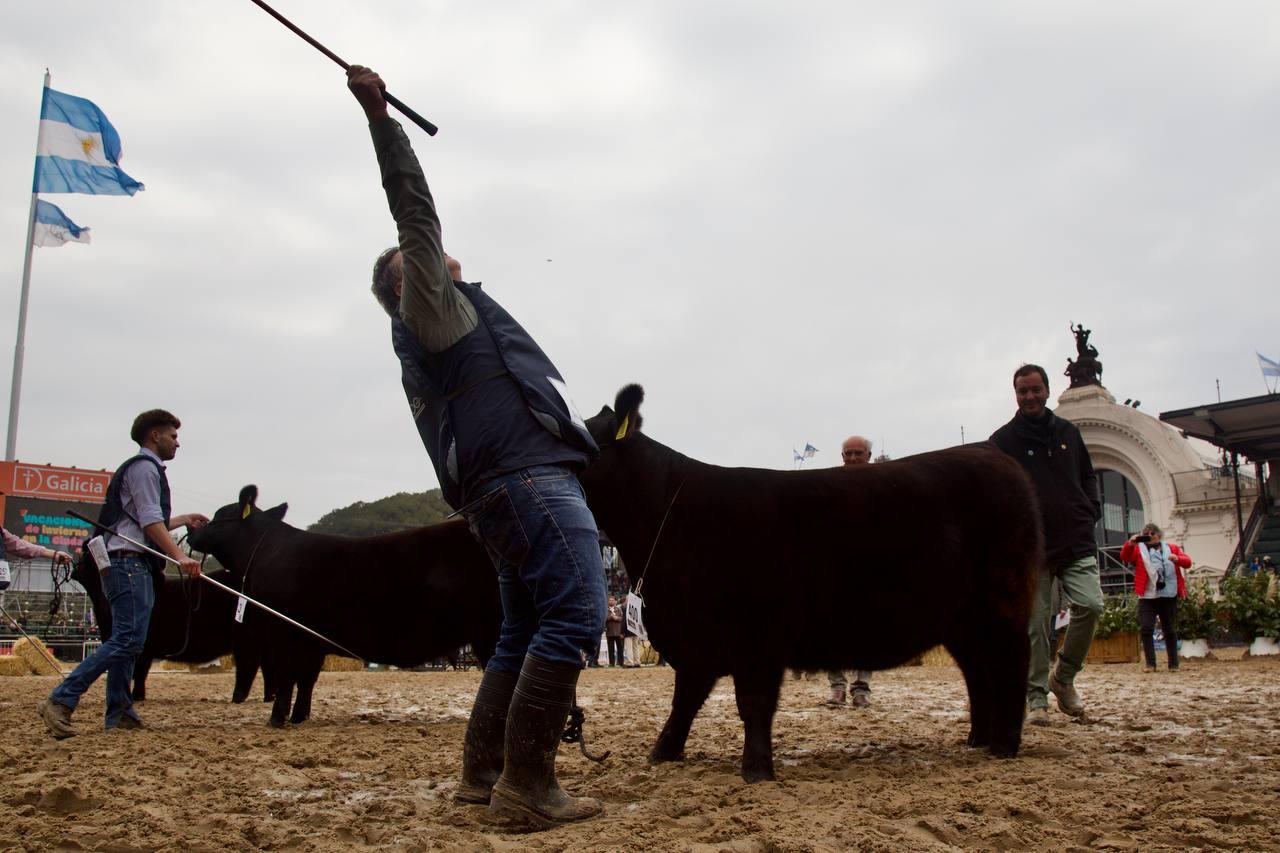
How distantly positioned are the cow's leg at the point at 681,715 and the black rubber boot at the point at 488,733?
108cm

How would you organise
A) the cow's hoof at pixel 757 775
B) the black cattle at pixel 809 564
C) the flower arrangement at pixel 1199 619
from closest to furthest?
the cow's hoof at pixel 757 775 → the black cattle at pixel 809 564 → the flower arrangement at pixel 1199 619

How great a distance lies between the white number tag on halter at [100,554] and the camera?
657 centimetres

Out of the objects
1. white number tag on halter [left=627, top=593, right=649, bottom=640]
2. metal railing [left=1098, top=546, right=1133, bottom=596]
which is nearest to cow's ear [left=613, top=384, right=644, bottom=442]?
white number tag on halter [left=627, top=593, right=649, bottom=640]

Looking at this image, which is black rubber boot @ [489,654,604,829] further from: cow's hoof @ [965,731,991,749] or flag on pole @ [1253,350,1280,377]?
flag on pole @ [1253,350,1280,377]

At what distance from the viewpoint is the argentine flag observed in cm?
1961

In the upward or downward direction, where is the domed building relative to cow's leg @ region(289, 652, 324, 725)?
upward

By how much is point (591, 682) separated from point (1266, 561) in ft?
66.1

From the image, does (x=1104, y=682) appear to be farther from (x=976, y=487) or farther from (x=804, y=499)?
(x=804, y=499)

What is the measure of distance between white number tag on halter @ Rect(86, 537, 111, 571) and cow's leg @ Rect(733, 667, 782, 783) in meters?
4.42

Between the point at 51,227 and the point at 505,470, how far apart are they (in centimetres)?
2200

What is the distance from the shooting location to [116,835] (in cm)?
311

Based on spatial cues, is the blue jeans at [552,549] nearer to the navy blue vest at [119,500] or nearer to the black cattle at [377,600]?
the black cattle at [377,600]

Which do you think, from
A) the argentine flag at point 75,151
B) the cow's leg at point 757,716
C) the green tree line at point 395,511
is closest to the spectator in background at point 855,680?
the cow's leg at point 757,716

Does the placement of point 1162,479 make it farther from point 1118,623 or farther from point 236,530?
point 236,530
